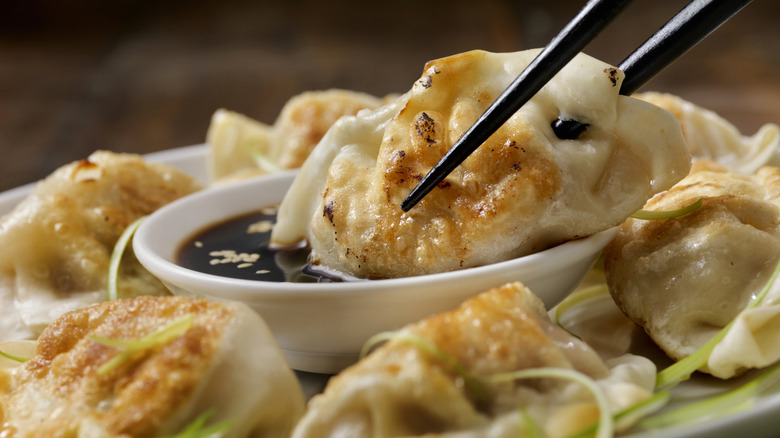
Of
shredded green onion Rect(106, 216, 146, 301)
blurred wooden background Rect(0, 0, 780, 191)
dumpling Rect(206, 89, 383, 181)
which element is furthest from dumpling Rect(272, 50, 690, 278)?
blurred wooden background Rect(0, 0, 780, 191)

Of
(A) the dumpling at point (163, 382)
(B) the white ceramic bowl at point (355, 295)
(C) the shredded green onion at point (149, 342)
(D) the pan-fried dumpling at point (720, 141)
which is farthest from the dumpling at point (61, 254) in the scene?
(D) the pan-fried dumpling at point (720, 141)

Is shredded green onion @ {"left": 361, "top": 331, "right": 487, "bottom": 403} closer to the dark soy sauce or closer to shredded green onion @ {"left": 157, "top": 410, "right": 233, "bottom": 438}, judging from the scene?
shredded green onion @ {"left": 157, "top": 410, "right": 233, "bottom": 438}

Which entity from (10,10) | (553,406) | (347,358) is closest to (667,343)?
(553,406)

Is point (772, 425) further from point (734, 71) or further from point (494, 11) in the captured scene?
point (494, 11)

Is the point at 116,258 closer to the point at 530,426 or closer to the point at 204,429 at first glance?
the point at 204,429

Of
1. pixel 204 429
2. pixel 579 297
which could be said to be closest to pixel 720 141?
pixel 579 297
